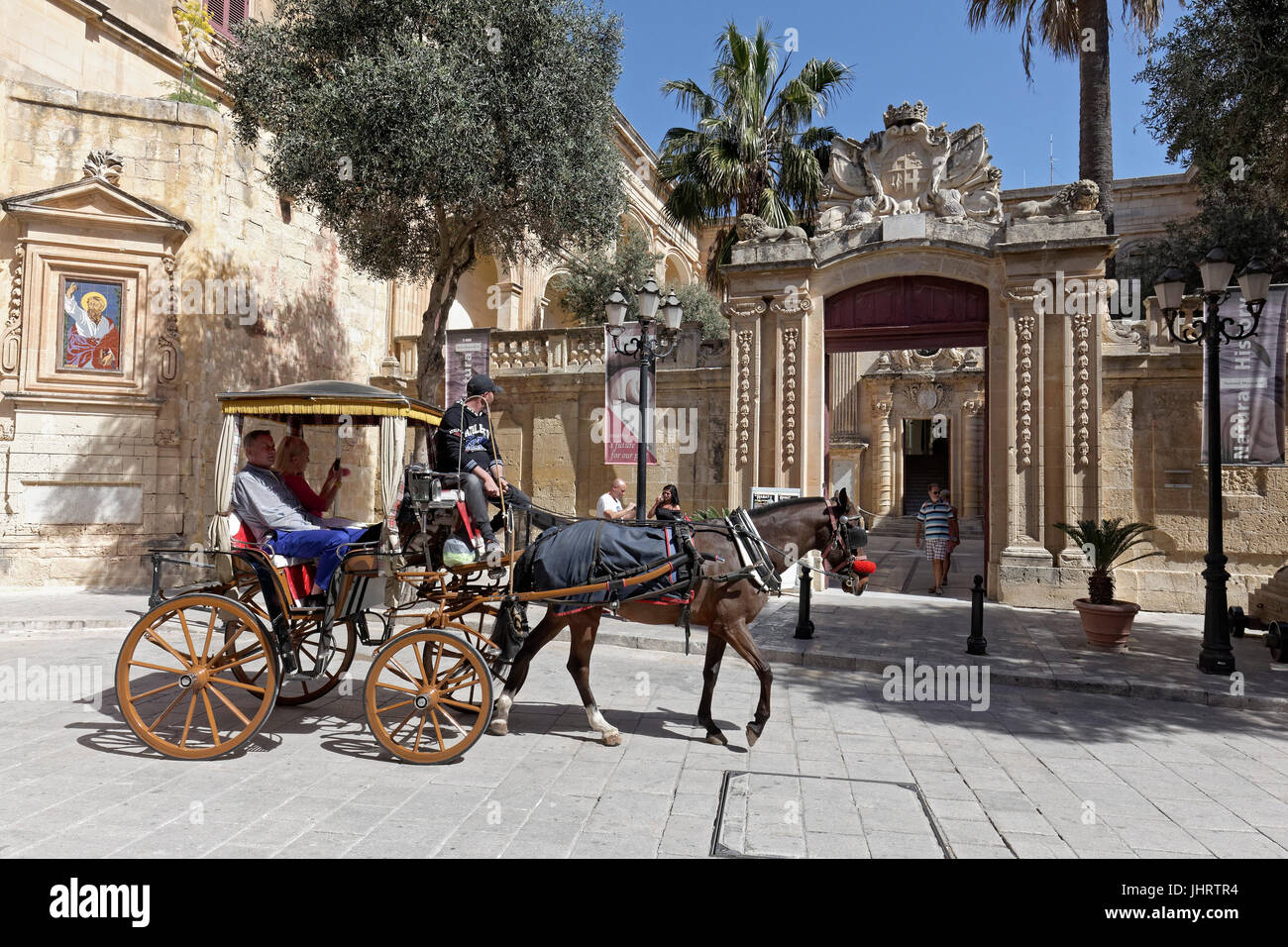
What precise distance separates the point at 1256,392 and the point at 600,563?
11164 millimetres

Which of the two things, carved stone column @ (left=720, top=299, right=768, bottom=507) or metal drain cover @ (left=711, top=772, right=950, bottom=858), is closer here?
metal drain cover @ (left=711, top=772, right=950, bottom=858)

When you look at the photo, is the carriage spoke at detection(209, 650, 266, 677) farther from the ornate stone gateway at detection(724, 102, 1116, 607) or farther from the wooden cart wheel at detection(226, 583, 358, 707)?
the ornate stone gateway at detection(724, 102, 1116, 607)

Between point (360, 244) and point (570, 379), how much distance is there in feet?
15.2

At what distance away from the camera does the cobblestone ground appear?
12.1 ft

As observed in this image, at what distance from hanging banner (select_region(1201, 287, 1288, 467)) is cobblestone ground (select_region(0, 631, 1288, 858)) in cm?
632

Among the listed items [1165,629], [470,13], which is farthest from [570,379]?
[1165,629]

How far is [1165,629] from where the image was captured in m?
10.2

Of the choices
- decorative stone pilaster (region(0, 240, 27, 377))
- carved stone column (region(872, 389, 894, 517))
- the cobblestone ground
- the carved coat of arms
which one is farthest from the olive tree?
carved stone column (region(872, 389, 894, 517))

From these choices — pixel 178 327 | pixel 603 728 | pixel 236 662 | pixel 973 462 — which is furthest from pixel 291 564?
pixel 973 462

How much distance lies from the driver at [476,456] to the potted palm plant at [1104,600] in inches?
278

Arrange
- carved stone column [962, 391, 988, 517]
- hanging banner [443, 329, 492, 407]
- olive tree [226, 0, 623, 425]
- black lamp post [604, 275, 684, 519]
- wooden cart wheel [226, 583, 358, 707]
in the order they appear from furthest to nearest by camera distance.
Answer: carved stone column [962, 391, 988, 517], hanging banner [443, 329, 492, 407], olive tree [226, 0, 623, 425], black lamp post [604, 275, 684, 519], wooden cart wheel [226, 583, 358, 707]

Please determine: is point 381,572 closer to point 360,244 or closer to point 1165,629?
point 360,244

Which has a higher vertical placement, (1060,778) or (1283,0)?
(1283,0)

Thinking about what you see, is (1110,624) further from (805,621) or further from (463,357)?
(463,357)
